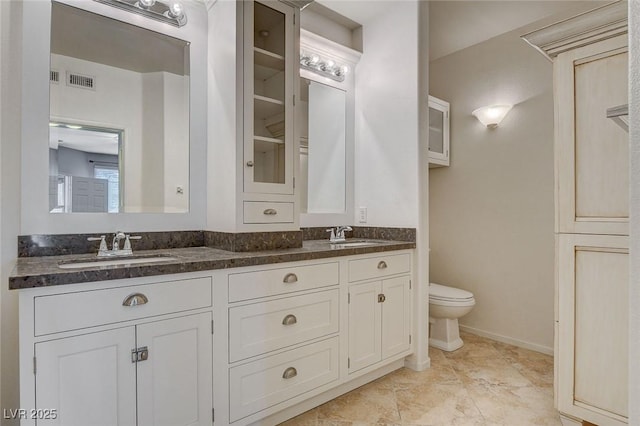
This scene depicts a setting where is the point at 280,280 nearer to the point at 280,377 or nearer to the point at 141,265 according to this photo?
the point at 280,377

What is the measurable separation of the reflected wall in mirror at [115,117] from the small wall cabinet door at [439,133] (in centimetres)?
220

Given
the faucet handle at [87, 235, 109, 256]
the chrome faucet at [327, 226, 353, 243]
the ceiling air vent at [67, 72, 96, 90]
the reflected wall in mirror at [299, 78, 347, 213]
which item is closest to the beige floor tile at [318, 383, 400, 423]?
the chrome faucet at [327, 226, 353, 243]

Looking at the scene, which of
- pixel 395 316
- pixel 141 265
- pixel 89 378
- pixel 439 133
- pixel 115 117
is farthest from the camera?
pixel 439 133

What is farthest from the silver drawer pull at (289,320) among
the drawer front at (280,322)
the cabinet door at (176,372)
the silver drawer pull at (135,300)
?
the silver drawer pull at (135,300)

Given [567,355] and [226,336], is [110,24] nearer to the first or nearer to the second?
[226,336]

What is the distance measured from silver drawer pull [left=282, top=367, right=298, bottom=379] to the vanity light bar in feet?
7.08

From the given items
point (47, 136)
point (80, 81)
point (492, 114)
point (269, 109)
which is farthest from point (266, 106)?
point (492, 114)

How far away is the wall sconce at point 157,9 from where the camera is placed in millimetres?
1909

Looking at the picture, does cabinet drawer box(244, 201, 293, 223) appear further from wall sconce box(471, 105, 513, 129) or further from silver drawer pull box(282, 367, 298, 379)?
wall sconce box(471, 105, 513, 129)

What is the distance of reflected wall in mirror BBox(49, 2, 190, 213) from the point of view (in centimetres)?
173

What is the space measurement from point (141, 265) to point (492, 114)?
2974 mm

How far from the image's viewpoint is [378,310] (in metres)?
2.29

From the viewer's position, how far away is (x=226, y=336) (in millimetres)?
1599

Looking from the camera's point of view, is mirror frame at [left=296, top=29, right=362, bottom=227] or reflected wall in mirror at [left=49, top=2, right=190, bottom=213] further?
mirror frame at [left=296, top=29, right=362, bottom=227]
